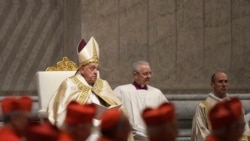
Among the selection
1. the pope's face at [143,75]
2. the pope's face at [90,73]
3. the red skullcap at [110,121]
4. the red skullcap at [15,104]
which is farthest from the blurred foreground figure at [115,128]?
the pope's face at [143,75]

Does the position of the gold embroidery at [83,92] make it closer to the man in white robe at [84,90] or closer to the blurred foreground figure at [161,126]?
the man in white robe at [84,90]

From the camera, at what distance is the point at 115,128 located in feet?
15.1

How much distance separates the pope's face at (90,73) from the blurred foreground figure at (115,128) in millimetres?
5016

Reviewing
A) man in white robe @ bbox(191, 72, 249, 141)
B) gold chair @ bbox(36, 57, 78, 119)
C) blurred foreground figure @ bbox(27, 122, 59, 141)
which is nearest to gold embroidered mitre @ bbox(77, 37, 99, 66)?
gold chair @ bbox(36, 57, 78, 119)

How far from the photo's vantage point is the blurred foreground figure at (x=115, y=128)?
4590mm

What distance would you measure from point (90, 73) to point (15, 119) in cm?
413

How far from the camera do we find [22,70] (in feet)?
43.2

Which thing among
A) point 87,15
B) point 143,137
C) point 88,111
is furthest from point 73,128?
point 87,15

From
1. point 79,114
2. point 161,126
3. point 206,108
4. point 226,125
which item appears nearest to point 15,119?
point 79,114

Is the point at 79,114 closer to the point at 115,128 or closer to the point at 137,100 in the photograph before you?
the point at 115,128

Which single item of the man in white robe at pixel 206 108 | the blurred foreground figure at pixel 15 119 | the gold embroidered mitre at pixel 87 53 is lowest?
the man in white robe at pixel 206 108

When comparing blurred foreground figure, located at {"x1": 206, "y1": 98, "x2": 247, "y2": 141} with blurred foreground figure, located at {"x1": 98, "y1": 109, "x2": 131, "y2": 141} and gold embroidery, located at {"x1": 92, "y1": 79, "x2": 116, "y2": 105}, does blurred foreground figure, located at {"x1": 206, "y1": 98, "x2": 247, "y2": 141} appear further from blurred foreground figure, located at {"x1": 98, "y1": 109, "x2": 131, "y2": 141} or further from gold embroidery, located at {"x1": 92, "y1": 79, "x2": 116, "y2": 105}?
gold embroidery, located at {"x1": 92, "y1": 79, "x2": 116, "y2": 105}

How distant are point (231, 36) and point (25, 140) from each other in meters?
8.84

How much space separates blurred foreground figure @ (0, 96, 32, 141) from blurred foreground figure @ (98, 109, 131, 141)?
41 centimetres
